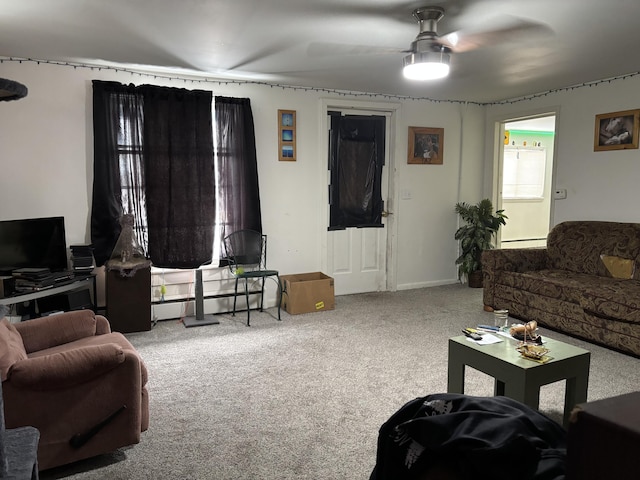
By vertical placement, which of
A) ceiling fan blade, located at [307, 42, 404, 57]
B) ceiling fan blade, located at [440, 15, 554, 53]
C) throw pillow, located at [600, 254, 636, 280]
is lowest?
throw pillow, located at [600, 254, 636, 280]

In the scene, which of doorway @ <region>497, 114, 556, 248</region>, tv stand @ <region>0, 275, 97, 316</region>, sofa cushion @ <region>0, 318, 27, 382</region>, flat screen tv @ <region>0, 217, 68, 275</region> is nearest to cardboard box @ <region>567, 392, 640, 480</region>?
sofa cushion @ <region>0, 318, 27, 382</region>

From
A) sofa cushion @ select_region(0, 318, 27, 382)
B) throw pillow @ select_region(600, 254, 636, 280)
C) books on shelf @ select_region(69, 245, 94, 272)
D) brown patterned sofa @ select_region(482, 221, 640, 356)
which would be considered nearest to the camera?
sofa cushion @ select_region(0, 318, 27, 382)

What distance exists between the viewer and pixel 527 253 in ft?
15.6

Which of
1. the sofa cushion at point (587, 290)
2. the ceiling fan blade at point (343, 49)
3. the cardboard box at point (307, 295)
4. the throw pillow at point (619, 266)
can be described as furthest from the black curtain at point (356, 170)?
the throw pillow at point (619, 266)

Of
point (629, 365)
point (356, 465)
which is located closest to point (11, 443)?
point (356, 465)

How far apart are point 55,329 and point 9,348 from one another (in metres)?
0.52

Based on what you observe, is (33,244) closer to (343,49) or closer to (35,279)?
(35,279)

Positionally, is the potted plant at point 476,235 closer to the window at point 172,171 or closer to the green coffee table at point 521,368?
the window at point 172,171

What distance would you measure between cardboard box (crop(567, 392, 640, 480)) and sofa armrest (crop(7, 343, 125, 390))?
6.08 feet

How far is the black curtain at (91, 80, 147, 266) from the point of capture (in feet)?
13.6

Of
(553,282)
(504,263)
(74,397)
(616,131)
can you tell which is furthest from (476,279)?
(74,397)

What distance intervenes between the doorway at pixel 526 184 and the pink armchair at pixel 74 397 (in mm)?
7283

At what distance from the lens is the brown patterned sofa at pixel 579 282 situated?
3.66 m

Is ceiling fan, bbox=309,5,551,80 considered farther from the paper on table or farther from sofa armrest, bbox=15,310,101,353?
sofa armrest, bbox=15,310,101,353
